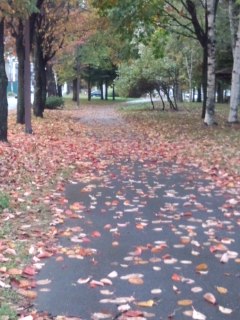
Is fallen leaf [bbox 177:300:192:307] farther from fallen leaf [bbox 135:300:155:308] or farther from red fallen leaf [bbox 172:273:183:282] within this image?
red fallen leaf [bbox 172:273:183:282]

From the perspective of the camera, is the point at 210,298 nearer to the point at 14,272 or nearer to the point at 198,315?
the point at 198,315

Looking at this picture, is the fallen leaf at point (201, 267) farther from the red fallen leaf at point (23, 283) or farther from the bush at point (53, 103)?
the bush at point (53, 103)

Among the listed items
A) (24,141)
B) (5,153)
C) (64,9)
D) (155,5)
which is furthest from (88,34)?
(5,153)

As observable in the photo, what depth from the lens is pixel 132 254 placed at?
580 centimetres

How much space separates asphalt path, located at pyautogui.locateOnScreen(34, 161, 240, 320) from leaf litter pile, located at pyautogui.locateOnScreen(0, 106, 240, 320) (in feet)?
0.04

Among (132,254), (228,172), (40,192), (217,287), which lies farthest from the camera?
(228,172)

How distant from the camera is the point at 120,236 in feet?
21.3

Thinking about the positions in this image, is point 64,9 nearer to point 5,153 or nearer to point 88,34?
point 88,34

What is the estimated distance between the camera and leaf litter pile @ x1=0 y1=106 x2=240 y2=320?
4523 millimetres

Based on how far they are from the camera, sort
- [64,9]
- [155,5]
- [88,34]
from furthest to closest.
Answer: [88,34] → [64,9] → [155,5]

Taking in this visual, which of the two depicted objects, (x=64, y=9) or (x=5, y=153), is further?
(x=64, y=9)

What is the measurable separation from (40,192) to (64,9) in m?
22.3

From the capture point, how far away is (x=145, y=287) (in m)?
4.84

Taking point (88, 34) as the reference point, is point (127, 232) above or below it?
below
